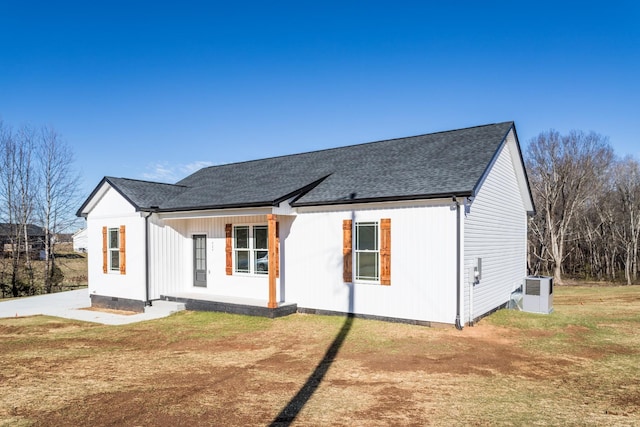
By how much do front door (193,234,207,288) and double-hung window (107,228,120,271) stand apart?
2.63m

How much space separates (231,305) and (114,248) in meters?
5.56

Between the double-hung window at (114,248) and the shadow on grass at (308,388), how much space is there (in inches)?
364

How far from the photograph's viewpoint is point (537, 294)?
12.5m

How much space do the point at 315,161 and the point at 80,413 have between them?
38.0 ft

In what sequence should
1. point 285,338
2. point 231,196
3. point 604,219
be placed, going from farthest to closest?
point 604,219, point 231,196, point 285,338

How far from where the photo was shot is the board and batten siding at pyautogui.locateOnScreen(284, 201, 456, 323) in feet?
34.3

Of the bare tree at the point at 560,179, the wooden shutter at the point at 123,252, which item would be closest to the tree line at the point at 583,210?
the bare tree at the point at 560,179

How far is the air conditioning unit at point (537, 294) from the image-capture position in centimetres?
1234

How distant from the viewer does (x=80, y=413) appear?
215 inches

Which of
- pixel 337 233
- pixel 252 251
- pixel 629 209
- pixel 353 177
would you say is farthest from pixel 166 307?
pixel 629 209

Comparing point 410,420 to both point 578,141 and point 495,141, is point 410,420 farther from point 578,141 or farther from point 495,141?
point 578,141

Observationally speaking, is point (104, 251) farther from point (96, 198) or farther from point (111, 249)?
point (96, 198)

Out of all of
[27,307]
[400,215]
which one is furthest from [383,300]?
[27,307]

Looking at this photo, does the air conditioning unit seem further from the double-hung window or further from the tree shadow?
the double-hung window
